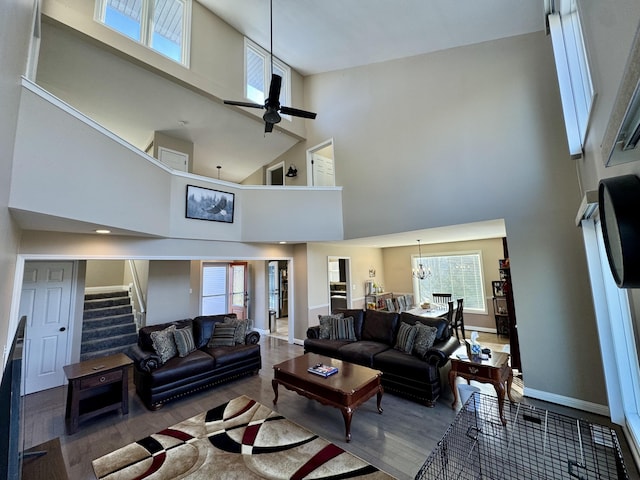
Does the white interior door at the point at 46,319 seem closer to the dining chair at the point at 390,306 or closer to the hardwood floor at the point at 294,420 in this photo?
the hardwood floor at the point at 294,420

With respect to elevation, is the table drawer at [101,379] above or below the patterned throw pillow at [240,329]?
below

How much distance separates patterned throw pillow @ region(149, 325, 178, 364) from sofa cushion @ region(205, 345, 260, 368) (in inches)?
21.6

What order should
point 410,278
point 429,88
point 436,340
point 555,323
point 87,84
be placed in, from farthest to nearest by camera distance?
point 410,278
point 429,88
point 87,84
point 436,340
point 555,323

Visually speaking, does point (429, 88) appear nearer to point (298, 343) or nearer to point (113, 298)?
point (298, 343)

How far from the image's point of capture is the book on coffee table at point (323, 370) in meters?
3.35

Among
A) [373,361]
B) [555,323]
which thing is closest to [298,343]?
[373,361]

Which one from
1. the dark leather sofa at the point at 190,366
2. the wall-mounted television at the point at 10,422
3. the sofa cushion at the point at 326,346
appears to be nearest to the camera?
the wall-mounted television at the point at 10,422

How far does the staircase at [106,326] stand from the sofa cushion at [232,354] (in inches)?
75.9

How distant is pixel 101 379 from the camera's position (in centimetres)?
329

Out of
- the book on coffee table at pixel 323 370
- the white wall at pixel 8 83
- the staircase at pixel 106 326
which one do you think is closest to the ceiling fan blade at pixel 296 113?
the white wall at pixel 8 83

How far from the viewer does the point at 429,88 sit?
483 centimetres

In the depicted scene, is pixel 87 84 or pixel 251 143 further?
pixel 251 143

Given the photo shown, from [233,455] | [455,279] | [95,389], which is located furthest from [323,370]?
[455,279]

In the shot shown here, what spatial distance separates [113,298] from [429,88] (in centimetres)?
797
